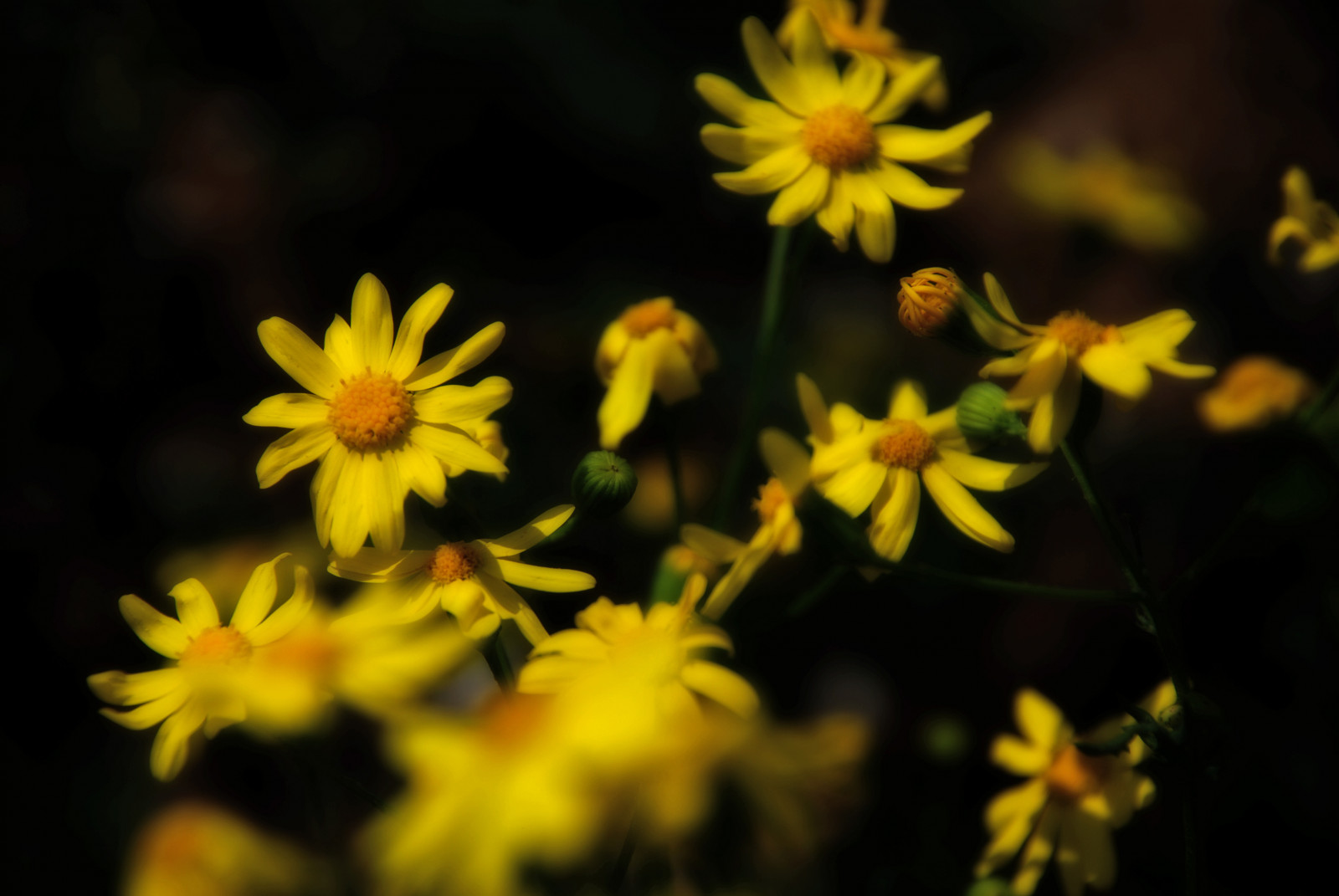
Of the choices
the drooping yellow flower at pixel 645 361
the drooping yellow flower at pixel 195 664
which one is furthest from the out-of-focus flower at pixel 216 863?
the drooping yellow flower at pixel 645 361

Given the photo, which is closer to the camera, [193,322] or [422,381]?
[422,381]

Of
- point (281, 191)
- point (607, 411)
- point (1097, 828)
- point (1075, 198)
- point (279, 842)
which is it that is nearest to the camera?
point (279, 842)

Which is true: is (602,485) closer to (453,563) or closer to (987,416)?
(453,563)

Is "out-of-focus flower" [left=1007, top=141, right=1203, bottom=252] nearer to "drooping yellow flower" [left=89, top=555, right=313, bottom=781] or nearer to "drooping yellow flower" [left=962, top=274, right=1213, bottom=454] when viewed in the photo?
"drooping yellow flower" [left=962, top=274, right=1213, bottom=454]

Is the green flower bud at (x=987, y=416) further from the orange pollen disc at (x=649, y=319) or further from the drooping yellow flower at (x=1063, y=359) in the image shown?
the orange pollen disc at (x=649, y=319)

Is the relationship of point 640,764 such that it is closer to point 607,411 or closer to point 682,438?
point 607,411

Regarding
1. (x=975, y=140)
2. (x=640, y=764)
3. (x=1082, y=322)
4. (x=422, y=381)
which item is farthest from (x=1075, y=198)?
(x=640, y=764)

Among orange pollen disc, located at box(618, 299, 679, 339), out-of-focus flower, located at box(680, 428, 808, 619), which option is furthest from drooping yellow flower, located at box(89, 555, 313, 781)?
orange pollen disc, located at box(618, 299, 679, 339)
